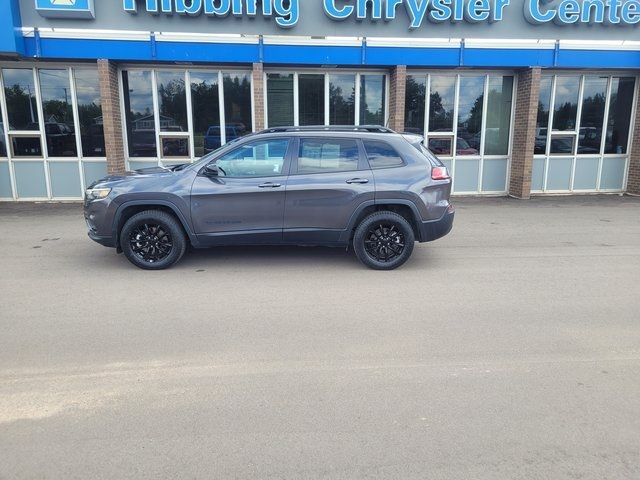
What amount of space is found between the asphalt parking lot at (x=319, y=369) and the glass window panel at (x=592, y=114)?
7565 millimetres

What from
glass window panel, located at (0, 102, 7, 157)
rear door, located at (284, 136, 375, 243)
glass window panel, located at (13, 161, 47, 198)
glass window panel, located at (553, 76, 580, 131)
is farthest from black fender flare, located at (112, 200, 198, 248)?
glass window panel, located at (553, 76, 580, 131)

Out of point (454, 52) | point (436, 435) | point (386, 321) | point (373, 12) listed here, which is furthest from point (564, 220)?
point (436, 435)

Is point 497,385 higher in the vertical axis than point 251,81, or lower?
lower

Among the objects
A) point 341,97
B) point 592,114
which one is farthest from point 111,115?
point 592,114

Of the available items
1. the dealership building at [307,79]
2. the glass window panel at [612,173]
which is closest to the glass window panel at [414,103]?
the dealership building at [307,79]

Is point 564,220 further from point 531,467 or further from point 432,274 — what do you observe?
point 531,467

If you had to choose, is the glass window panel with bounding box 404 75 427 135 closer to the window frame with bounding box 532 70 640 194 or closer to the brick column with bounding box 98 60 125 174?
the window frame with bounding box 532 70 640 194

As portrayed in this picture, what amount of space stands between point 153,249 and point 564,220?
801cm

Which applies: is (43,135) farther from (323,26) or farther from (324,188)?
(324,188)

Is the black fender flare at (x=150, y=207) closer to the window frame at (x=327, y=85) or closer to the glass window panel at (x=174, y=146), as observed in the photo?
the glass window panel at (x=174, y=146)

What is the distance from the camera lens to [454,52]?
1175 centimetres

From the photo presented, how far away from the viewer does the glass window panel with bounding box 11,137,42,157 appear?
11.8 m

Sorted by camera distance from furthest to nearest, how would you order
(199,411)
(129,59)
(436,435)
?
(129,59) → (199,411) → (436,435)

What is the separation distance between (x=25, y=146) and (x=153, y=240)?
7.55 metres
